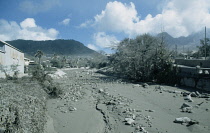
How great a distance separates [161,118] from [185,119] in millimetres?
1040

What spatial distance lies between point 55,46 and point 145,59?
150 m

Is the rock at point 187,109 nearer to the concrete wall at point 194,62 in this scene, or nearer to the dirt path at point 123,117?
the dirt path at point 123,117

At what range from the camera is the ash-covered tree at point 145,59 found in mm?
18250

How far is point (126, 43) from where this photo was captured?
21.8m

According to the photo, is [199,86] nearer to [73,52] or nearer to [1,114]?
[1,114]

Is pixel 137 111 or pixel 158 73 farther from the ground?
pixel 158 73

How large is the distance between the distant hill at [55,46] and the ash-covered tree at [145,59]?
118105 millimetres

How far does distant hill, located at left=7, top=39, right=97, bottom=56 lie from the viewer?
5346 inches

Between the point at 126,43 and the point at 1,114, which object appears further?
the point at 126,43

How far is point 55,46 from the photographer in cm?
15675

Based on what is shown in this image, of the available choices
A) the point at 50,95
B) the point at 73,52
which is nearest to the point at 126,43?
the point at 50,95

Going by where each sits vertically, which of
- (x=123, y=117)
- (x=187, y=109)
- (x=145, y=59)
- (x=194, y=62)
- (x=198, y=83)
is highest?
(x=145, y=59)

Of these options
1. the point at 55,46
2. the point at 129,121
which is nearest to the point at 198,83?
the point at 129,121

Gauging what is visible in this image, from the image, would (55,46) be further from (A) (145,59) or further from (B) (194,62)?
(B) (194,62)
